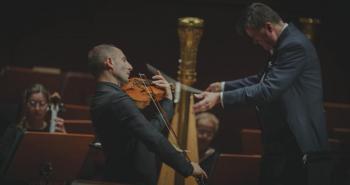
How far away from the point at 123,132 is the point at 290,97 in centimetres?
81

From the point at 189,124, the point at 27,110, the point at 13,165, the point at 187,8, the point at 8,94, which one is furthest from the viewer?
the point at 187,8

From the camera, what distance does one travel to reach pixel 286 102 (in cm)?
319

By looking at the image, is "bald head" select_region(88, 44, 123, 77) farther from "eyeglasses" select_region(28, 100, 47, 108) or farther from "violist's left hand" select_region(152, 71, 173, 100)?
"eyeglasses" select_region(28, 100, 47, 108)

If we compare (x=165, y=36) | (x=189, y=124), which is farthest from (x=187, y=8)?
(x=189, y=124)

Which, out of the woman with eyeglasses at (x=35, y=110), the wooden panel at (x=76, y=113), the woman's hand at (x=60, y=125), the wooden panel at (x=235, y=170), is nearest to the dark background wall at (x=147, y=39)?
the wooden panel at (x=76, y=113)

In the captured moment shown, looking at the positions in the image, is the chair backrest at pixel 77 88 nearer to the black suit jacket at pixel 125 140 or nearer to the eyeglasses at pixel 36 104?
the eyeglasses at pixel 36 104

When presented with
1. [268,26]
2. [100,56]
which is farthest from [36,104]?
[268,26]

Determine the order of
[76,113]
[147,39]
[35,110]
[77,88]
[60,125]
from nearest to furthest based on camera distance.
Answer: [60,125], [35,110], [76,113], [77,88], [147,39]

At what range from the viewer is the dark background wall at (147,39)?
5402mm

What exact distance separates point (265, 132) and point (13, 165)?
1273mm

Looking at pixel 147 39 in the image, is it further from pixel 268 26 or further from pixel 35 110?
pixel 268 26

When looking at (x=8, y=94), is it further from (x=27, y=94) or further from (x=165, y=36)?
(x=165, y=36)

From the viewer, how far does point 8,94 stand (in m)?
4.70

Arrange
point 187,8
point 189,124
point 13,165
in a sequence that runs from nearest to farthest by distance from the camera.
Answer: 1. point 13,165
2. point 189,124
3. point 187,8
